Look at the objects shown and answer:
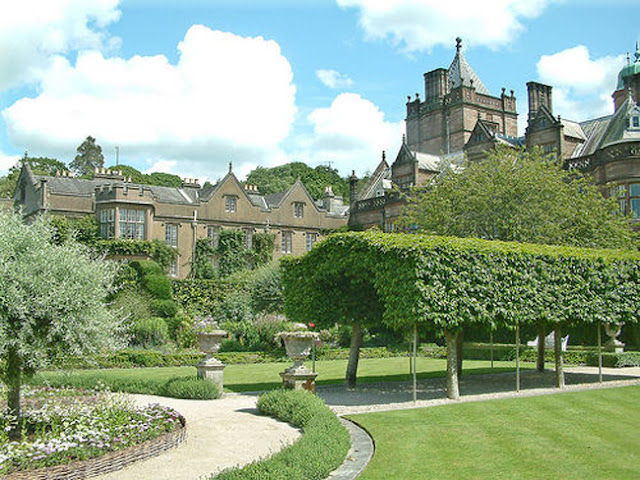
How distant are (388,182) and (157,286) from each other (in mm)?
22487

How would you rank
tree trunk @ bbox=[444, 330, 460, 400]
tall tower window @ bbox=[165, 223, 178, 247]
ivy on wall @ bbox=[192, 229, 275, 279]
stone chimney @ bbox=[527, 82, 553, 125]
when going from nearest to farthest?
1. tree trunk @ bbox=[444, 330, 460, 400]
2. tall tower window @ bbox=[165, 223, 178, 247]
3. ivy on wall @ bbox=[192, 229, 275, 279]
4. stone chimney @ bbox=[527, 82, 553, 125]

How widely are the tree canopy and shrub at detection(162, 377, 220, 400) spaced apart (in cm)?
1110

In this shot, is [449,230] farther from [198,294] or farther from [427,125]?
[427,125]

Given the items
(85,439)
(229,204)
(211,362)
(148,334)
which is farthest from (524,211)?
(229,204)

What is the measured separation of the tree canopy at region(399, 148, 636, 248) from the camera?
2348 centimetres

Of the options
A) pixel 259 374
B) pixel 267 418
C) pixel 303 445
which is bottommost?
pixel 259 374

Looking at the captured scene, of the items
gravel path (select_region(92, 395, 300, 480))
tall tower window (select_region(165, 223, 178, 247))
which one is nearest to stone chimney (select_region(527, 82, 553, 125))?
tall tower window (select_region(165, 223, 178, 247))

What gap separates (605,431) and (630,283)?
8.69 metres

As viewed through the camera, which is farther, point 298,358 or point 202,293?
point 202,293

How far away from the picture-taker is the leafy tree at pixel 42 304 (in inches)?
403

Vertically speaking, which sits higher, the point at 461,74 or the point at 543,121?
the point at 461,74

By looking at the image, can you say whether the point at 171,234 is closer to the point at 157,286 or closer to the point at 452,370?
the point at 157,286

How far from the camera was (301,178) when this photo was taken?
8750cm

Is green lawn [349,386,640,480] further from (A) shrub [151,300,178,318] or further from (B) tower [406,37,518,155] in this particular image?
(B) tower [406,37,518,155]
